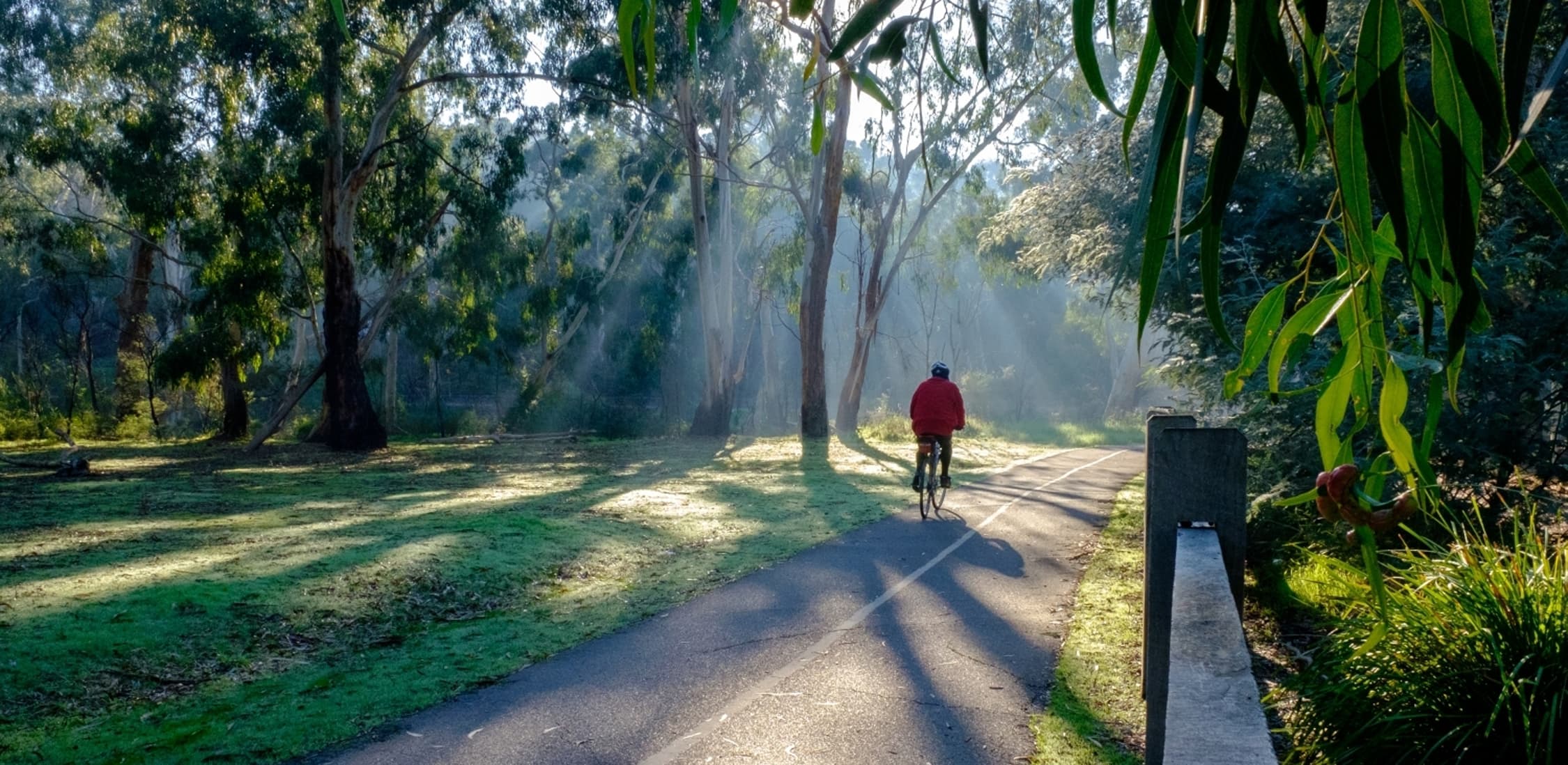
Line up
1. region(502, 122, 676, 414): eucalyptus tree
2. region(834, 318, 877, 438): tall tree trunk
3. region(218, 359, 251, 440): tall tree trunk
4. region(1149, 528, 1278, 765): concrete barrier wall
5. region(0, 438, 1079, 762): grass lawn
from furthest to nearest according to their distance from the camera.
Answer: region(502, 122, 676, 414): eucalyptus tree < region(834, 318, 877, 438): tall tree trunk < region(218, 359, 251, 440): tall tree trunk < region(0, 438, 1079, 762): grass lawn < region(1149, 528, 1278, 765): concrete barrier wall

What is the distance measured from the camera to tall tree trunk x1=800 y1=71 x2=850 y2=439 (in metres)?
29.2

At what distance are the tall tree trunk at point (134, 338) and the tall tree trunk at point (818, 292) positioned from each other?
16.9 m

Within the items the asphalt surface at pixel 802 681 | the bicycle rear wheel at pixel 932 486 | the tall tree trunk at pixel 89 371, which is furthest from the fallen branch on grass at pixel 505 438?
the asphalt surface at pixel 802 681

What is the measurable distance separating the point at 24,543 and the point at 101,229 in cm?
A: 2603

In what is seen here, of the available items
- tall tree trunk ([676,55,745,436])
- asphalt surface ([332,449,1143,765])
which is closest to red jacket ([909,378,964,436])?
asphalt surface ([332,449,1143,765])

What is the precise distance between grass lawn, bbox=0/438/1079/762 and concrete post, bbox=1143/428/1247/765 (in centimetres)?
353

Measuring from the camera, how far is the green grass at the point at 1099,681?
203 inches

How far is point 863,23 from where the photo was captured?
216 cm

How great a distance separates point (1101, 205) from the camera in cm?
1261

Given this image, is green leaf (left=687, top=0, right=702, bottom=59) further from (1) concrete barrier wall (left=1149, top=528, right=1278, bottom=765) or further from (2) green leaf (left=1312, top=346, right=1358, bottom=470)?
(1) concrete barrier wall (left=1149, top=528, right=1278, bottom=765)

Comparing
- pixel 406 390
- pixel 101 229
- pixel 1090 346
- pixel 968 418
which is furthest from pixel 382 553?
pixel 1090 346

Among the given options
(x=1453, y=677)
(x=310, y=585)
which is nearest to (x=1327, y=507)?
(x=1453, y=677)

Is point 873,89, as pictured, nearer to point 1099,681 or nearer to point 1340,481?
point 1340,481

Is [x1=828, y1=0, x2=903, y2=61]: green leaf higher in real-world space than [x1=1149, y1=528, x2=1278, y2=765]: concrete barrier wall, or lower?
higher
